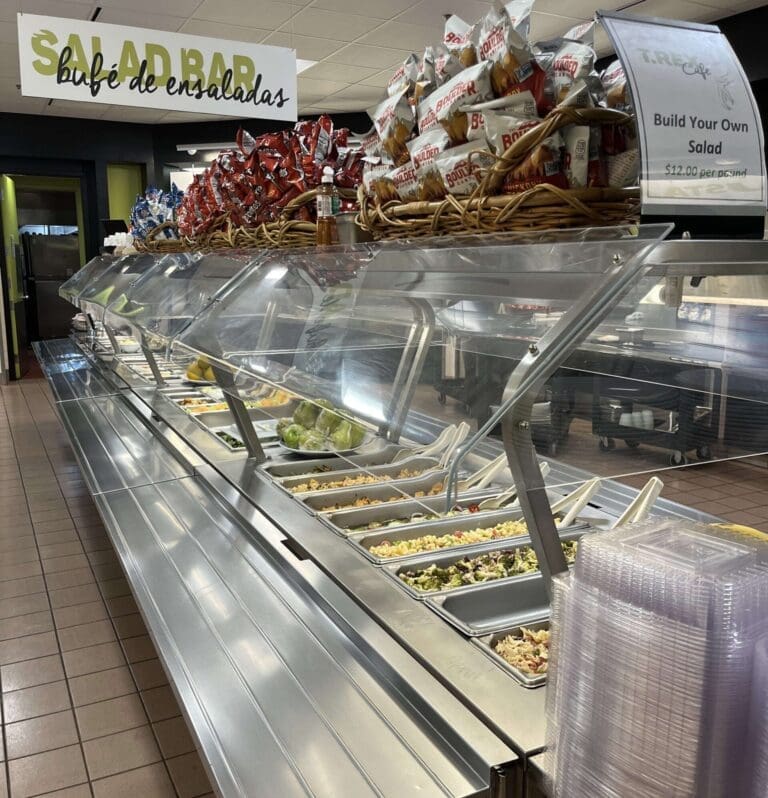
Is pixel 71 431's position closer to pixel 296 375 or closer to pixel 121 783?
pixel 121 783

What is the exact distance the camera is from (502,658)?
4.16 feet

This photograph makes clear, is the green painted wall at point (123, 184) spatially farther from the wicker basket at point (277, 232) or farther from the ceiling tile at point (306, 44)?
the wicker basket at point (277, 232)

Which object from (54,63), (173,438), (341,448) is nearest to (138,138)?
(54,63)

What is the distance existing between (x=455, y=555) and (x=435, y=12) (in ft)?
17.4

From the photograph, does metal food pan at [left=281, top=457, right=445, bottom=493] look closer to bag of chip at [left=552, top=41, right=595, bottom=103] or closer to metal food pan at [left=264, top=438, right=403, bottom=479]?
metal food pan at [left=264, top=438, right=403, bottom=479]

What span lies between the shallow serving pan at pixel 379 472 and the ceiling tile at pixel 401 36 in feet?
16.1

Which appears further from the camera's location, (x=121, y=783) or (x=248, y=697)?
(x=121, y=783)

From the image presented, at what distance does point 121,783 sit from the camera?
2.11 meters

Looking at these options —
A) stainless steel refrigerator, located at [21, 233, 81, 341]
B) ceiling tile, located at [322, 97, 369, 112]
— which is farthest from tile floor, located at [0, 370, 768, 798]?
stainless steel refrigerator, located at [21, 233, 81, 341]

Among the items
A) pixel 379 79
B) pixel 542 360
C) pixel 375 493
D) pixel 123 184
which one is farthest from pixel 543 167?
pixel 123 184

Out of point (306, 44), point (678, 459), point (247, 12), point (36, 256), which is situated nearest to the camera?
point (678, 459)

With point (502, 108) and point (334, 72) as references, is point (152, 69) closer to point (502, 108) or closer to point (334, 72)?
point (502, 108)

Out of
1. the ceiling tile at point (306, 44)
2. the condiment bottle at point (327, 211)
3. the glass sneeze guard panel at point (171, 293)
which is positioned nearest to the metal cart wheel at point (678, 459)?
the condiment bottle at point (327, 211)

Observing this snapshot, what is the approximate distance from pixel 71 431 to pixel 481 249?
9.39 feet
